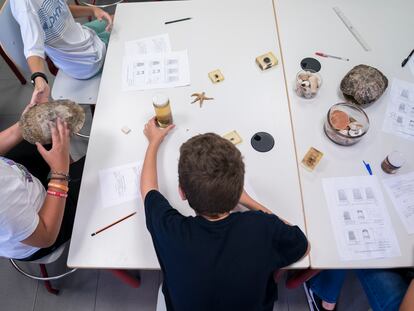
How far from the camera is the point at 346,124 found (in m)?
1.20

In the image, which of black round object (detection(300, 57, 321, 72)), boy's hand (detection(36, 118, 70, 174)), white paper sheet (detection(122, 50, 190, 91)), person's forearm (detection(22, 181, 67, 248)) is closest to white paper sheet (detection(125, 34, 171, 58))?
white paper sheet (detection(122, 50, 190, 91))

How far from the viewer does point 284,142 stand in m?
1.21

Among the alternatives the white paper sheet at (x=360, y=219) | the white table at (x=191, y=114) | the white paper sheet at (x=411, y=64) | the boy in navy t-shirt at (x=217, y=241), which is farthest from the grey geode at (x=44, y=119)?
the white paper sheet at (x=411, y=64)

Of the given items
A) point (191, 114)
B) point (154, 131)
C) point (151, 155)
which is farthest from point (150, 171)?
point (191, 114)

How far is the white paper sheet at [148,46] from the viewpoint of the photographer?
1491 mm

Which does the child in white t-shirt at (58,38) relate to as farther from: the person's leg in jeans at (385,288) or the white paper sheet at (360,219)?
the person's leg in jeans at (385,288)

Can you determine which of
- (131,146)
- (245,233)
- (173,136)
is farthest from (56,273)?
(245,233)

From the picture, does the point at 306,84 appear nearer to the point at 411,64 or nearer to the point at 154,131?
the point at 411,64

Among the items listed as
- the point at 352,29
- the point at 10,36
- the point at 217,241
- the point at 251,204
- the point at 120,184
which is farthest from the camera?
the point at 352,29

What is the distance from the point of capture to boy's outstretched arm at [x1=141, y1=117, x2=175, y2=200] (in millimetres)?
1068

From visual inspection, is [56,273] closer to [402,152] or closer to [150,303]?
[150,303]

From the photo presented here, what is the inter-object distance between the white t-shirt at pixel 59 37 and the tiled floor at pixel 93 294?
111 centimetres

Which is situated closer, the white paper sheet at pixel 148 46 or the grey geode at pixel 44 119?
the grey geode at pixel 44 119

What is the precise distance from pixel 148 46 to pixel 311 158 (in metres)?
0.97
